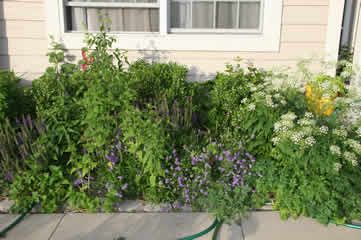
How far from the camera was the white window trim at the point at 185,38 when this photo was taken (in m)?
3.88

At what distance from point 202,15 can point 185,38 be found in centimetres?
44

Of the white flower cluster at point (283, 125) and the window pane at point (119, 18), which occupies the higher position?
the window pane at point (119, 18)

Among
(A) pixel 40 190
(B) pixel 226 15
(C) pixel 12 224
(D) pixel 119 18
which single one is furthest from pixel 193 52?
(C) pixel 12 224

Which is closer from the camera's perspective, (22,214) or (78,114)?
(22,214)

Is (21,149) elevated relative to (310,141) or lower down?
lower down

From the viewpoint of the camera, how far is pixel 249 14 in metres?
4.05

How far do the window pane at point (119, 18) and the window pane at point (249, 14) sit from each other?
117 cm

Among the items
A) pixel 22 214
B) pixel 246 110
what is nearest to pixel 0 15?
pixel 22 214

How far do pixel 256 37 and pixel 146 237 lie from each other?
2929 millimetres

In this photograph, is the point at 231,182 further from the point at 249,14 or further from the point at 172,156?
the point at 249,14

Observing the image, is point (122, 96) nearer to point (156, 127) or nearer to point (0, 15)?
point (156, 127)

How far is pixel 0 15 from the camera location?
383 centimetres

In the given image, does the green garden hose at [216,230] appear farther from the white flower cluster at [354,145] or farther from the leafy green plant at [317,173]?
the white flower cluster at [354,145]

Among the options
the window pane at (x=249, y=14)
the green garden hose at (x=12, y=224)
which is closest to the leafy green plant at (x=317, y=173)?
the window pane at (x=249, y=14)
